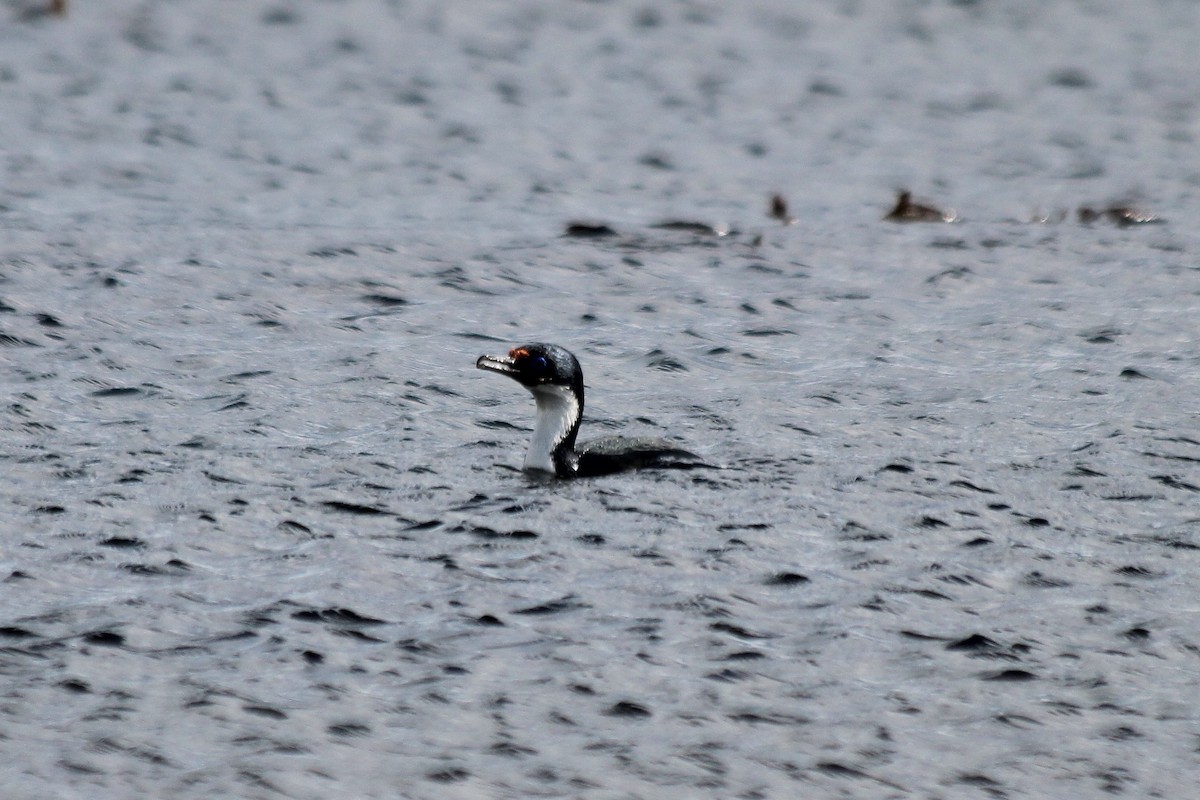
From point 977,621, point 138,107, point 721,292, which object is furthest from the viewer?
point 138,107

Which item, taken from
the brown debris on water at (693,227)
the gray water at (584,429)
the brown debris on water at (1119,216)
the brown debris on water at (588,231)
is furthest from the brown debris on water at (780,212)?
the brown debris on water at (1119,216)

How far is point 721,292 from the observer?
63.6 feet

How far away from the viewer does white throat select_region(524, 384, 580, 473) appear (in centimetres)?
1378

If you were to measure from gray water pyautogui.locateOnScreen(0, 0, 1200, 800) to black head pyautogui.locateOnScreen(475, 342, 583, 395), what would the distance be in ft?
2.09

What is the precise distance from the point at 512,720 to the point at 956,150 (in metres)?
18.2

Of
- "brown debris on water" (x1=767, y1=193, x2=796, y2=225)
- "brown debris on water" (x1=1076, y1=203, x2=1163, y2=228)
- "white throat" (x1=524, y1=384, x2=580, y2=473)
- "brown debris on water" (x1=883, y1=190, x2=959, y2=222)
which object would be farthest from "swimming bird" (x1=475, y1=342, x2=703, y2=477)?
"brown debris on water" (x1=1076, y1=203, x2=1163, y2=228)

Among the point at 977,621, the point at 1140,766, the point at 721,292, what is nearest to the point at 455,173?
the point at 721,292

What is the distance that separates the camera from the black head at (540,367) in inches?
556

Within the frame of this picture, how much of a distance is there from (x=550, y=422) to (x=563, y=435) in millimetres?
146

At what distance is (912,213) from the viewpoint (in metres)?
22.6

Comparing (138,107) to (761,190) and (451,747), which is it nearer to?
(761,190)

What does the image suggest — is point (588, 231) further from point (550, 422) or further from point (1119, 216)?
point (550, 422)

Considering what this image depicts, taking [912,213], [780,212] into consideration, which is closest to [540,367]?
[780,212]

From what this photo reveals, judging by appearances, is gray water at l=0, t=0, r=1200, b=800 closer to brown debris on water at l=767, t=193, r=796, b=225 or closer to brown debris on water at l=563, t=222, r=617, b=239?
brown debris on water at l=563, t=222, r=617, b=239
